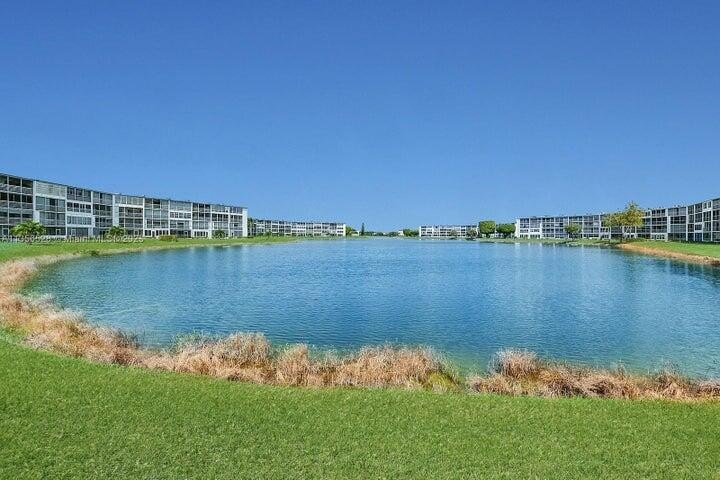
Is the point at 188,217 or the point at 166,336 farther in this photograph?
the point at 188,217

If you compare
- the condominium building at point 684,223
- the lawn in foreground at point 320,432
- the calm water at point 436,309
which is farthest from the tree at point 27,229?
the condominium building at point 684,223

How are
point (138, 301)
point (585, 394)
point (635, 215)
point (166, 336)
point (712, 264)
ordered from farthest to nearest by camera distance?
1. point (635, 215)
2. point (712, 264)
3. point (138, 301)
4. point (166, 336)
5. point (585, 394)

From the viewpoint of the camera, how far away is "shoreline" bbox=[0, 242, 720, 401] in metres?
14.0

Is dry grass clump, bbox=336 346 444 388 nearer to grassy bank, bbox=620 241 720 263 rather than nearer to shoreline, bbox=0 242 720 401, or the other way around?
shoreline, bbox=0 242 720 401

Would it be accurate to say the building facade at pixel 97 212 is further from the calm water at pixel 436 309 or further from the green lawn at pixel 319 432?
the green lawn at pixel 319 432

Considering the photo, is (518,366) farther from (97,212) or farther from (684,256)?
(97,212)

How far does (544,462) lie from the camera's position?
8742 millimetres

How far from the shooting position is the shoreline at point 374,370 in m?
14.0

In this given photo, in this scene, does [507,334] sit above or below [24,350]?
below

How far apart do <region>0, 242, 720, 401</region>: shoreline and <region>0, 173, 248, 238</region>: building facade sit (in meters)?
86.4

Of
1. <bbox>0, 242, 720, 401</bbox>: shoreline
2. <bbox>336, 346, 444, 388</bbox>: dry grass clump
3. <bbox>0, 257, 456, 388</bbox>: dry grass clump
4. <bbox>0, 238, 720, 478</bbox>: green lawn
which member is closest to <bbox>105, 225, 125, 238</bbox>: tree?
<bbox>0, 257, 456, 388</bbox>: dry grass clump

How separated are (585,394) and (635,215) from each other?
149270 mm

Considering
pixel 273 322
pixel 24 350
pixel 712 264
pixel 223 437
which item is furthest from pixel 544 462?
pixel 712 264

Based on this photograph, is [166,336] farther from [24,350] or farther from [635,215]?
[635,215]
